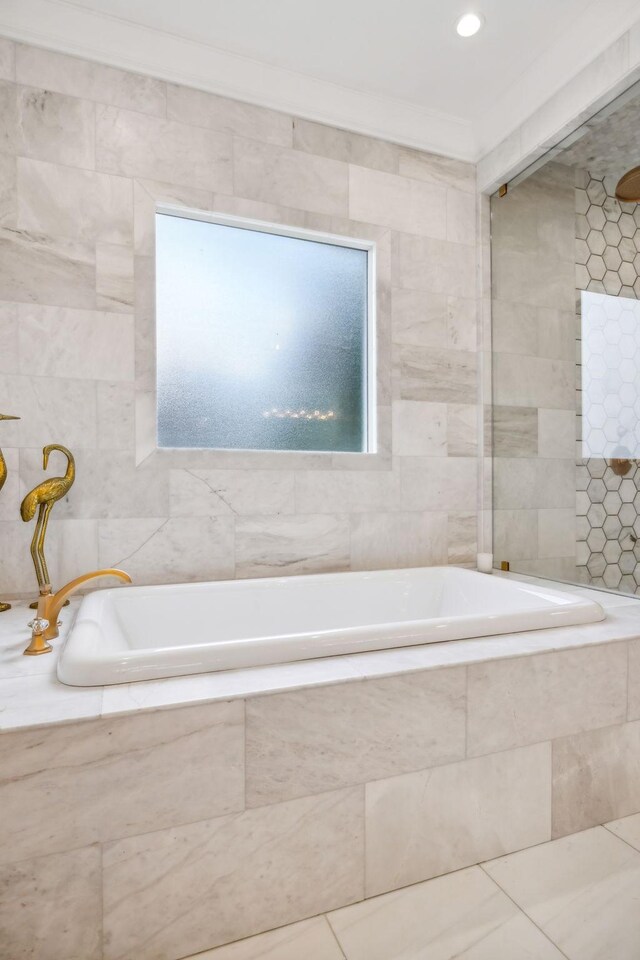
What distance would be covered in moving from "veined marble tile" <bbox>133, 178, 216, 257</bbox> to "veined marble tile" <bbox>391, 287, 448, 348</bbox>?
37.4 inches

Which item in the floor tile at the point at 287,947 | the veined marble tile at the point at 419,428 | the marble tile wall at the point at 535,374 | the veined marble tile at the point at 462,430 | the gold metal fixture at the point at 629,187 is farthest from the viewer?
the veined marble tile at the point at 462,430

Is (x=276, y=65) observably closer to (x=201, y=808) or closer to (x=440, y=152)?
(x=440, y=152)

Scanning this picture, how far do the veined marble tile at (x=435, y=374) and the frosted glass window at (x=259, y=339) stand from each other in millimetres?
176

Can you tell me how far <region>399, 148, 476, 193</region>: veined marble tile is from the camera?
239cm

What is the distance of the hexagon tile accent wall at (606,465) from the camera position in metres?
1.96

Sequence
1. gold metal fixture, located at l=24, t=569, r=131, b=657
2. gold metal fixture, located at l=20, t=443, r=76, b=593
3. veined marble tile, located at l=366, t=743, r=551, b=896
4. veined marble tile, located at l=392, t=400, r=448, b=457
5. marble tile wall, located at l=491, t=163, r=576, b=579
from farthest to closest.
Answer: veined marble tile, located at l=392, t=400, r=448, b=457 < marble tile wall, located at l=491, t=163, r=576, b=579 < gold metal fixture, located at l=20, t=443, r=76, b=593 < gold metal fixture, located at l=24, t=569, r=131, b=657 < veined marble tile, located at l=366, t=743, r=551, b=896

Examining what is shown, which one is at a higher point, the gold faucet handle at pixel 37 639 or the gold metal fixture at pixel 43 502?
the gold metal fixture at pixel 43 502

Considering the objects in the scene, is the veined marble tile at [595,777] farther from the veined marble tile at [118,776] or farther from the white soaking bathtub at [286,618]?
the veined marble tile at [118,776]

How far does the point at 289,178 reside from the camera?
2.17m

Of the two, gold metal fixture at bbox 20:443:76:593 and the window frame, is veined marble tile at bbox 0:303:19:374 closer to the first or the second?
gold metal fixture at bbox 20:443:76:593

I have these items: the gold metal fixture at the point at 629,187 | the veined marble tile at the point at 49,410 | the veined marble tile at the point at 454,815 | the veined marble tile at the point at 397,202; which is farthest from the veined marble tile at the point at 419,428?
the veined marble tile at the point at 454,815

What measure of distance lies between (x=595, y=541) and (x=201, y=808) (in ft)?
5.78

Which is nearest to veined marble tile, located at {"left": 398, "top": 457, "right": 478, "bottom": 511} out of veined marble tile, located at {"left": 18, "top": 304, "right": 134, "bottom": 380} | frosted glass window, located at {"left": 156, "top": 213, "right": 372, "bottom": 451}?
frosted glass window, located at {"left": 156, "top": 213, "right": 372, "bottom": 451}

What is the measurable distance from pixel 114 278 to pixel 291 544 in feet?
3.96
